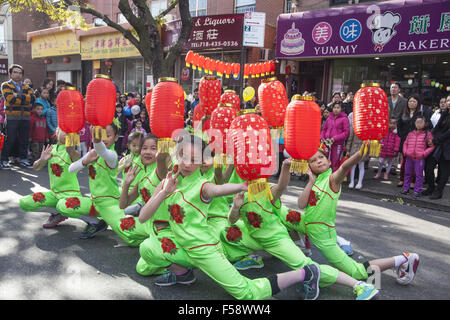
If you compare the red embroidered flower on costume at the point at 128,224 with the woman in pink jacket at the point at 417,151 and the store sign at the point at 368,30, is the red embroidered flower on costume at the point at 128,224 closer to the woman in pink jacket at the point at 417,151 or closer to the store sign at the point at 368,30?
the woman in pink jacket at the point at 417,151

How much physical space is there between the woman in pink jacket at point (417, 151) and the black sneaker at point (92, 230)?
514 cm

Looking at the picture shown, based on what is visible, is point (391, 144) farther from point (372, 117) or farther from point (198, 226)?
point (198, 226)

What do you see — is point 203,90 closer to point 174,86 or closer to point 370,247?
point 174,86

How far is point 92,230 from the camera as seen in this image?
3.91m

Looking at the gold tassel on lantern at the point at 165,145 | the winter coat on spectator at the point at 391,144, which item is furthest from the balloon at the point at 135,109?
the gold tassel on lantern at the point at 165,145

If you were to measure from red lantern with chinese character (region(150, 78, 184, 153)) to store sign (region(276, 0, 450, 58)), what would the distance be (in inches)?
301

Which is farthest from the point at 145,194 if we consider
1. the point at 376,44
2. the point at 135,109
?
the point at 376,44

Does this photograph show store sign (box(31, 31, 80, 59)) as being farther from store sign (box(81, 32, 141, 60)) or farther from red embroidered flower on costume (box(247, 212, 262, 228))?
red embroidered flower on costume (box(247, 212, 262, 228))

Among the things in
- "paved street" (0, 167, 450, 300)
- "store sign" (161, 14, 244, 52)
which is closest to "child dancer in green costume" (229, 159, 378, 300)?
"paved street" (0, 167, 450, 300)

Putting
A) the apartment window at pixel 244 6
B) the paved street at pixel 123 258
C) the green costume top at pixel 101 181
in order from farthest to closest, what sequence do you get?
the apartment window at pixel 244 6, the green costume top at pixel 101 181, the paved street at pixel 123 258

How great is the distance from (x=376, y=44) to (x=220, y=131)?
24.2 ft

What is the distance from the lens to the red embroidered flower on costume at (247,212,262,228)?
2.87 metres

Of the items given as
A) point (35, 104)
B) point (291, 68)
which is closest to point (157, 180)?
point (35, 104)

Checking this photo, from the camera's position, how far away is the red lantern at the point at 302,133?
92.8 inches
